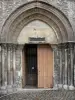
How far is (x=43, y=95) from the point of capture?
1127 cm

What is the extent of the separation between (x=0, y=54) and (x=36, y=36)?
1.87 metres

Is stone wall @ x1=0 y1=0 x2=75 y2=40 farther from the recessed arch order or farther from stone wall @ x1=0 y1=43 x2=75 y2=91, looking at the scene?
stone wall @ x1=0 y1=43 x2=75 y2=91

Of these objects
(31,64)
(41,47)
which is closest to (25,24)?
(41,47)

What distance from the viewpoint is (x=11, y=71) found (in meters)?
12.7

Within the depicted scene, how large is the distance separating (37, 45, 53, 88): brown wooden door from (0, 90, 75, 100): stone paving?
98 centimetres

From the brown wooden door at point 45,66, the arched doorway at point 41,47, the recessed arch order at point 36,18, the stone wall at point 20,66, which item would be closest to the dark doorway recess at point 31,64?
the arched doorway at point 41,47

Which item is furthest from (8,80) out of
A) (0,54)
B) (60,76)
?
(60,76)

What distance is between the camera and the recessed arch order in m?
12.4

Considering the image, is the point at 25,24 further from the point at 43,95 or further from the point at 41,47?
the point at 43,95

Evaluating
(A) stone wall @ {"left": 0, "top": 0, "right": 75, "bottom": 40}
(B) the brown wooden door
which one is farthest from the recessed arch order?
(B) the brown wooden door

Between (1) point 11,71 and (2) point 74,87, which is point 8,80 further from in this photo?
(2) point 74,87

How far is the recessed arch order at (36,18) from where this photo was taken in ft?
40.8

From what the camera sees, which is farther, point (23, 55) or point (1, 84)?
point (23, 55)

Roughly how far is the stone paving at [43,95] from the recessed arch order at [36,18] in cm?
229
